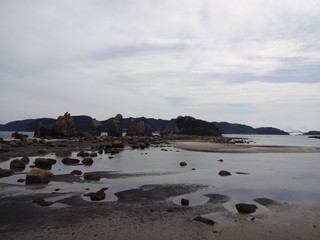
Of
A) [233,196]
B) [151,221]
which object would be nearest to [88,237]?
[151,221]

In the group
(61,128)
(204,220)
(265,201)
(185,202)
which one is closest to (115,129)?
(61,128)

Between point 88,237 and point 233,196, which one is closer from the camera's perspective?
point 88,237

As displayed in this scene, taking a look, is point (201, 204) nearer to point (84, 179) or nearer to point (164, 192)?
point (164, 192)

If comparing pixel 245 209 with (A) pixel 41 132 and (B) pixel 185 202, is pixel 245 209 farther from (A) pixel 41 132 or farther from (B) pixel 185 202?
(A) pixel 41 132

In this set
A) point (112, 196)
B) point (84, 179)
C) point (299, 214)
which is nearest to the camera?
point (299, 214)

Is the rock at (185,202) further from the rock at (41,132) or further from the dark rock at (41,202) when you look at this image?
the rock at (41,132)

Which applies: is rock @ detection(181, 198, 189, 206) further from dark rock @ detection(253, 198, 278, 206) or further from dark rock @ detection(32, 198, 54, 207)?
dark rock @ detection(32, 198, 54, 207)

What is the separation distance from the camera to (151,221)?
49.2 ft

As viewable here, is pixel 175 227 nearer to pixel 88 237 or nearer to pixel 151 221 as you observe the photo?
pixel 151 221

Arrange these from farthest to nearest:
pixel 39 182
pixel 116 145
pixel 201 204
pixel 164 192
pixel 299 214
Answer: pixel 116 145 < pixel 39 182 < pixel 164 192 < pixel 201 204 < pixel 299 214

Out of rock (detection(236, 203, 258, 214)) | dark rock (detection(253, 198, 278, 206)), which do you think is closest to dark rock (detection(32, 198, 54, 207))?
rock (detection(236, 203, 258, 214))

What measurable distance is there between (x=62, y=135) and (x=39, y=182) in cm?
10569

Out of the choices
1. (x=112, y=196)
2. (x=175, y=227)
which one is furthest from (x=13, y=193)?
(x=175, y=227)

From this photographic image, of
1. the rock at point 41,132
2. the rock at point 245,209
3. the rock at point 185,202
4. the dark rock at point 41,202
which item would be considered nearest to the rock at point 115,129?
the rock at point 41,132
